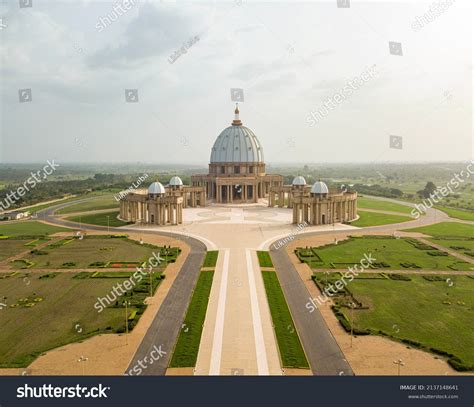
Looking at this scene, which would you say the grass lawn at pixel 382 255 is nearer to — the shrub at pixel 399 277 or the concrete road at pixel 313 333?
the shrub at pixel 399 277

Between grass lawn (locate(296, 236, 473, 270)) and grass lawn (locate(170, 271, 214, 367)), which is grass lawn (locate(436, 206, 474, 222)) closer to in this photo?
grass lawn (locate(296, 236, 473, 270))

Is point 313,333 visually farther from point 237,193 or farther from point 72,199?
point 72,199

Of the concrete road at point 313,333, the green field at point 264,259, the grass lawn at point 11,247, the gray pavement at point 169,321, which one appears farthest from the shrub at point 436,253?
the grass lawn at point 11,247

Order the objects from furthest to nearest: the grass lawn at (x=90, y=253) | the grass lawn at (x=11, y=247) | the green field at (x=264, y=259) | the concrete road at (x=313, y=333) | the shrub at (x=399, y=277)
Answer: the grass lawn at (x=11, y=247), the grass lawn at (x=90, y=253), the green field at (x=264, y=259), the shrub at (x=399, y=277), the concrete road at (x=313, y=333)

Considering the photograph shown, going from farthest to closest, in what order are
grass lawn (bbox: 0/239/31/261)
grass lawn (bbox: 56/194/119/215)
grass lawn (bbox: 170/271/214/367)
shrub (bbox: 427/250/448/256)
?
grass lawn (bbox: 56/194/119/215) < grass lawn (bbox: 0/239/31/261) < shrub (bbox: 427/250/448/256) < grass lawn (bbox: 170/271/214/367)

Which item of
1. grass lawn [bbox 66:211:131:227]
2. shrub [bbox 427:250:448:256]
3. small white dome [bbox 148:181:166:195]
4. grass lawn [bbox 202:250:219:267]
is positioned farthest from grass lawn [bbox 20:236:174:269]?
shrub [bbox 427:250:448:256]

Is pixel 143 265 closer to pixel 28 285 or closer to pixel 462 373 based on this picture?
pixel 28 285

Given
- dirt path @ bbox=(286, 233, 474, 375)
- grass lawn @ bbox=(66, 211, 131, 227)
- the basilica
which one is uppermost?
the basilica
